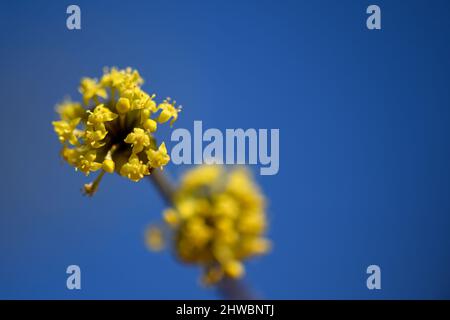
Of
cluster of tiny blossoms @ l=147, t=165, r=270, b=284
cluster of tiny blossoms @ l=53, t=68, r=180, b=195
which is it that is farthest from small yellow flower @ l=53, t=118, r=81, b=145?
cluster of tiny blossoms @ l=147, t=165, r=270, b=284

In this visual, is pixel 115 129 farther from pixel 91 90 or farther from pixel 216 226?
pixel 216 226

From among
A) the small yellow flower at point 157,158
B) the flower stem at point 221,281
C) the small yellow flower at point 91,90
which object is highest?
the small yellow flower at point 91,90

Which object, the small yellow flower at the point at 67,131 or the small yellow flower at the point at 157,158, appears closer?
the small yellow flower at the point at 157,158

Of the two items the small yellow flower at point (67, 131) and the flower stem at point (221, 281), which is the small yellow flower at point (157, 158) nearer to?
the flower stem at point (221, 281)

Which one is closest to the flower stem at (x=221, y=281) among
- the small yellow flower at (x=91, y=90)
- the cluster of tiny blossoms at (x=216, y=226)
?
the cluster of tiny blossoms at (x=216, y=226)

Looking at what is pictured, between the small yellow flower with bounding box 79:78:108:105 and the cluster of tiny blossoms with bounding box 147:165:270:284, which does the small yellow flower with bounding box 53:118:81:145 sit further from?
the cluster of tiny blossoms with bounding box 147:165:270:284
